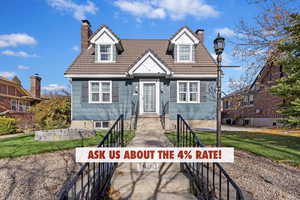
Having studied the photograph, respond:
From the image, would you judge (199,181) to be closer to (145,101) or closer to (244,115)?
(145,101)

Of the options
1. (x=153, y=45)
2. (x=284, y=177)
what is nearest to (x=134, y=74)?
(x=153, y=45)

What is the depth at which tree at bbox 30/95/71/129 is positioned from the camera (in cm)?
1098

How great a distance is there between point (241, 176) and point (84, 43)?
1288 centimetres

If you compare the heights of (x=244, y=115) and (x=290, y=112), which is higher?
(x=290, y=112)

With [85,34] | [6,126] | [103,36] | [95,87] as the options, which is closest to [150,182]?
[95,87]

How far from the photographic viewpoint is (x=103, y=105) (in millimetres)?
10516

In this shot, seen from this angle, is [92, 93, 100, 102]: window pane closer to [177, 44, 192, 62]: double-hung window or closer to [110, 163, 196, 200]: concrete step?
[177, 44, 192, 62]: double-hung window

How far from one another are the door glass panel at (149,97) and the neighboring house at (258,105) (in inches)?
328

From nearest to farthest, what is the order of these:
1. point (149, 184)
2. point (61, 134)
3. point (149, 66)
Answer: point (149, 184) → point (61, 134) → point (149, 66)

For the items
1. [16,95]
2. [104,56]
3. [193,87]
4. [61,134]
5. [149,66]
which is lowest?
[61,134]

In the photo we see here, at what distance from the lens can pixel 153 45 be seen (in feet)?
43.2

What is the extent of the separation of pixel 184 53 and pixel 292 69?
640 cm

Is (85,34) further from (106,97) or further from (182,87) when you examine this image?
(182,87)

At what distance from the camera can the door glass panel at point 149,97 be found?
10.5 m
